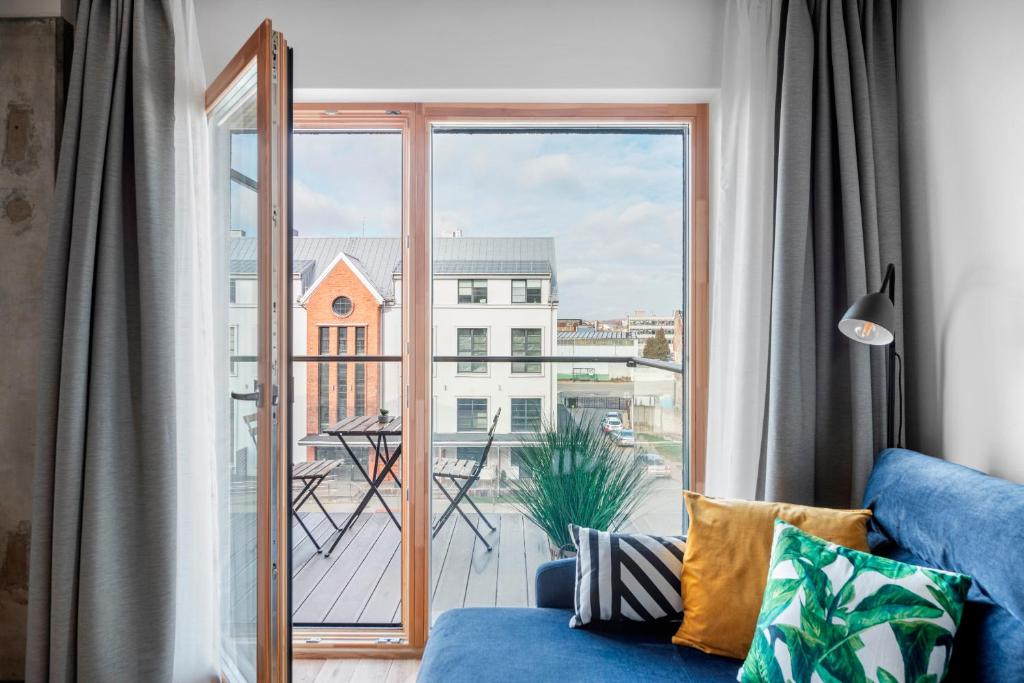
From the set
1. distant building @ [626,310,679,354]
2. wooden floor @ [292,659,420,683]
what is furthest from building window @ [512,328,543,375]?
wooden floor @ [292,659,420,683]

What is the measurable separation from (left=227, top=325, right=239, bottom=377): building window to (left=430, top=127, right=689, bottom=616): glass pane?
2.48ft

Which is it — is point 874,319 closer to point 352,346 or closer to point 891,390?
point 891,390

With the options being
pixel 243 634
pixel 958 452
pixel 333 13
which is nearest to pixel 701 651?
pixel 958 452

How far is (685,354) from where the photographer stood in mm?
2447

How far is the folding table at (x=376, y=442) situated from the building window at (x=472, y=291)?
0.57m

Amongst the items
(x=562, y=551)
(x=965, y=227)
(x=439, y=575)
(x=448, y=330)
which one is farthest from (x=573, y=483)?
(x=965, y=227)

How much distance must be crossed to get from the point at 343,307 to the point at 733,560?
5.70 feet

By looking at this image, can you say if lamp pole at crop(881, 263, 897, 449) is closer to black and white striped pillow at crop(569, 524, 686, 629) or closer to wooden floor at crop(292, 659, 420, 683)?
black and white striped pillow at crop(569, 524, 686, 629)

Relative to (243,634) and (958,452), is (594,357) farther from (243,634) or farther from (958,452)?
(243,634)

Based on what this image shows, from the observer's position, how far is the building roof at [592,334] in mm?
2475

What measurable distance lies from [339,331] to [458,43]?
48.2 inches

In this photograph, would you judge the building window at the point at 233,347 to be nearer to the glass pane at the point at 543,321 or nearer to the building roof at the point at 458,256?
the building roof at the point at 458,256

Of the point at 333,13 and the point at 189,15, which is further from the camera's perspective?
the point at 333,13

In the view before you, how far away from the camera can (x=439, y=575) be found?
247 cm
